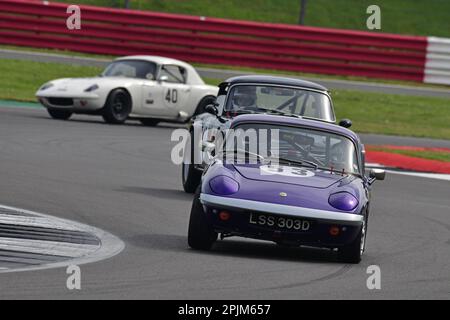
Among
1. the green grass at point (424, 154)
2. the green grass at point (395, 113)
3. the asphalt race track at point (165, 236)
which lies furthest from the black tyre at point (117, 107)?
the green grass at point (395, 113)

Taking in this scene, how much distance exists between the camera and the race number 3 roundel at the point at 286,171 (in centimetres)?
1046

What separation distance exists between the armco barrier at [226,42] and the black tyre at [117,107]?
6467mm

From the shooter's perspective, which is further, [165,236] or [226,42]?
[226,42]

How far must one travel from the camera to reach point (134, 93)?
76.8 feet

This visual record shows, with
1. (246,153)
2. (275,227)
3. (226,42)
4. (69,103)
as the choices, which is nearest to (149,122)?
(69,103)

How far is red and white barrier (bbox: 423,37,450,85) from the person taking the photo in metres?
30.2

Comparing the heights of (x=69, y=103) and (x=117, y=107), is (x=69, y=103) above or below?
above

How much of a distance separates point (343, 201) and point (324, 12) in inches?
1393

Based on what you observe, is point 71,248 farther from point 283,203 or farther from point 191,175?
point 191,175

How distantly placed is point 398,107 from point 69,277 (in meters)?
22.2

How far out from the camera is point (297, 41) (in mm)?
30266

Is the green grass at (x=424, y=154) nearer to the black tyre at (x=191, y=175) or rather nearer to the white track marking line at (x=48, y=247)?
the black tyre at (x=191, y=175)
